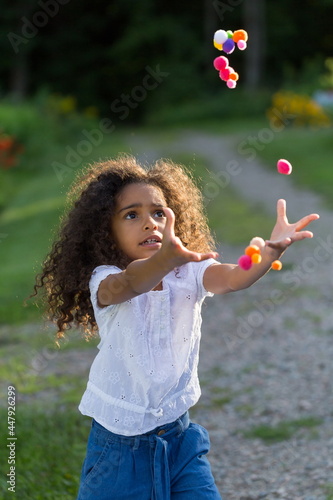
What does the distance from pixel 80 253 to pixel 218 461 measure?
5.43 feet

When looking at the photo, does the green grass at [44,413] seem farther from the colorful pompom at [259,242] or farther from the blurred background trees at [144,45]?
the blurred background trees at [144,45]

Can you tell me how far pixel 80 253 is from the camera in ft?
7.89

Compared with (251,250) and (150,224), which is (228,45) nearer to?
(150,224)

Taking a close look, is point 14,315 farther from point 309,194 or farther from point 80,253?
point 309,194

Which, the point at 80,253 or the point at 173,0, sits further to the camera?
the point at 173,0

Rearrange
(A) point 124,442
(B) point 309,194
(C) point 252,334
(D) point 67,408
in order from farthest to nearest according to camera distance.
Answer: (B) point 309,194 < (C) point 252,334 < (D) point 67,408 < (A) point 124,442

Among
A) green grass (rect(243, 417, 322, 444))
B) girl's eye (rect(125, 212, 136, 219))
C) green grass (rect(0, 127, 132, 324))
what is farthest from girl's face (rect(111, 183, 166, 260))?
green grass (rect(0, 127, 132, 324))

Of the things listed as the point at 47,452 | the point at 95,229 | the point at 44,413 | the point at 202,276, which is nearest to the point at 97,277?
the point at 95,229

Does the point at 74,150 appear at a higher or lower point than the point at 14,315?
higher

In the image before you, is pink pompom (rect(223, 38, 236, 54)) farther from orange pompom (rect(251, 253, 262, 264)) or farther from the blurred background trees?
the blurred background trees

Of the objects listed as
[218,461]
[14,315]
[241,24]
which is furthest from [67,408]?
[241,24]

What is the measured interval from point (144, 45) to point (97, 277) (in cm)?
2810

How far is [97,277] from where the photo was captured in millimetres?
2266

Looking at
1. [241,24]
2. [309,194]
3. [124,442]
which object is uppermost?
[241,24]
